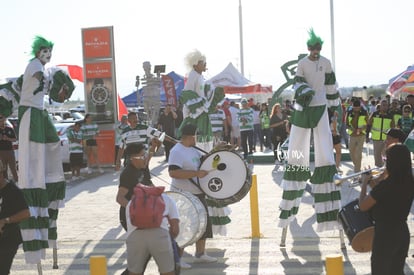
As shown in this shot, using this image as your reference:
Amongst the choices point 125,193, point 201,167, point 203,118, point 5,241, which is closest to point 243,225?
point 203,118

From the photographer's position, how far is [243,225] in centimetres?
1190

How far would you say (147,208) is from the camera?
625cm

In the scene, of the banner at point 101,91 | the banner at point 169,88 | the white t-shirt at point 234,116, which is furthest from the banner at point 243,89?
the banner at point 101,91

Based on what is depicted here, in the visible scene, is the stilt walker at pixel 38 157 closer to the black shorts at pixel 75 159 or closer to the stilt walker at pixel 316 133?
the stilt walker at pixel 316 133

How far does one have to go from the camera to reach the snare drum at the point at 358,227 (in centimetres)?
738

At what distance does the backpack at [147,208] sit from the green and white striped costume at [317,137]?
3.79m

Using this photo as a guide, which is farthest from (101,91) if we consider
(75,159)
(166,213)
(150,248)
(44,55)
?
(150,248)

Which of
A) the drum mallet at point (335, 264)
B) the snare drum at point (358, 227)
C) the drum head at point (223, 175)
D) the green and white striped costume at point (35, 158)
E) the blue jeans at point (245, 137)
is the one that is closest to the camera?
the drum mallet at point (335, 264)

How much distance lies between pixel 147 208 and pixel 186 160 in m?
2.81

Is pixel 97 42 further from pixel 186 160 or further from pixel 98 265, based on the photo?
pixel 98 265

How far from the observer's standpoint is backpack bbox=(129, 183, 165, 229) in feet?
20.5

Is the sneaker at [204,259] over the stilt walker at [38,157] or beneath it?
beneath

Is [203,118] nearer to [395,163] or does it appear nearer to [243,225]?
[243,225]

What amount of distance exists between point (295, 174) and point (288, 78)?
2243mm
